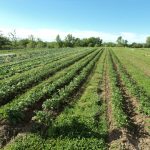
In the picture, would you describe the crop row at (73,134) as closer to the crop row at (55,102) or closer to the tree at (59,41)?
the crop row at (55,102)

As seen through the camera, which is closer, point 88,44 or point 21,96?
point 21,96

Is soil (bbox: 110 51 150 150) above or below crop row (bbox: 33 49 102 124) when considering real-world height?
below

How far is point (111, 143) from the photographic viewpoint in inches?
378

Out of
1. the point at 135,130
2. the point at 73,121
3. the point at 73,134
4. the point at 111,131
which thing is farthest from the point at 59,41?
the point at 73,134

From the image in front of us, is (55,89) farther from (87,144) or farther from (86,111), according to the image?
(87,144)

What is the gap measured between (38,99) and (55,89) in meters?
2.94

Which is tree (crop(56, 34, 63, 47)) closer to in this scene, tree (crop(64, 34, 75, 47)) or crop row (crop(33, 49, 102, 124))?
tree (crop(64, 34, 75, 47))

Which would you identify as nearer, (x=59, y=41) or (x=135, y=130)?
(x=135, y=130)

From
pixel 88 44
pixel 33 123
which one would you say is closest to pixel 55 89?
pixel 33 123

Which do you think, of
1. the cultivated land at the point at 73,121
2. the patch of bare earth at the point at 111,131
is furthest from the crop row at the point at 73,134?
the patch of bare earth at the point at 111,131

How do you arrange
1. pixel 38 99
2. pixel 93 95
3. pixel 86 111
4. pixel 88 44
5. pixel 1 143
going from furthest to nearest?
A: pixel 88 44 < pixel 93 95 < pixel 38 99 < pixel 86 111 < pixel 1 143

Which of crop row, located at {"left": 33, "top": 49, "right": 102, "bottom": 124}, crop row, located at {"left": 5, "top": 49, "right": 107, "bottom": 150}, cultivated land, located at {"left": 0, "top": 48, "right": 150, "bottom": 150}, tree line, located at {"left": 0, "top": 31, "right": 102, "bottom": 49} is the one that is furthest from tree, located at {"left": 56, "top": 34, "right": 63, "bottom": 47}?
crop row, located at {"left": 5, "top": 49, "right": 107, "bottom": 150}

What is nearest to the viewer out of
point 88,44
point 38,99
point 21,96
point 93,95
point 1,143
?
point 1,143

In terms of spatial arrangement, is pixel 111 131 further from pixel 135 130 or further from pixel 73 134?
pixel 73 134
